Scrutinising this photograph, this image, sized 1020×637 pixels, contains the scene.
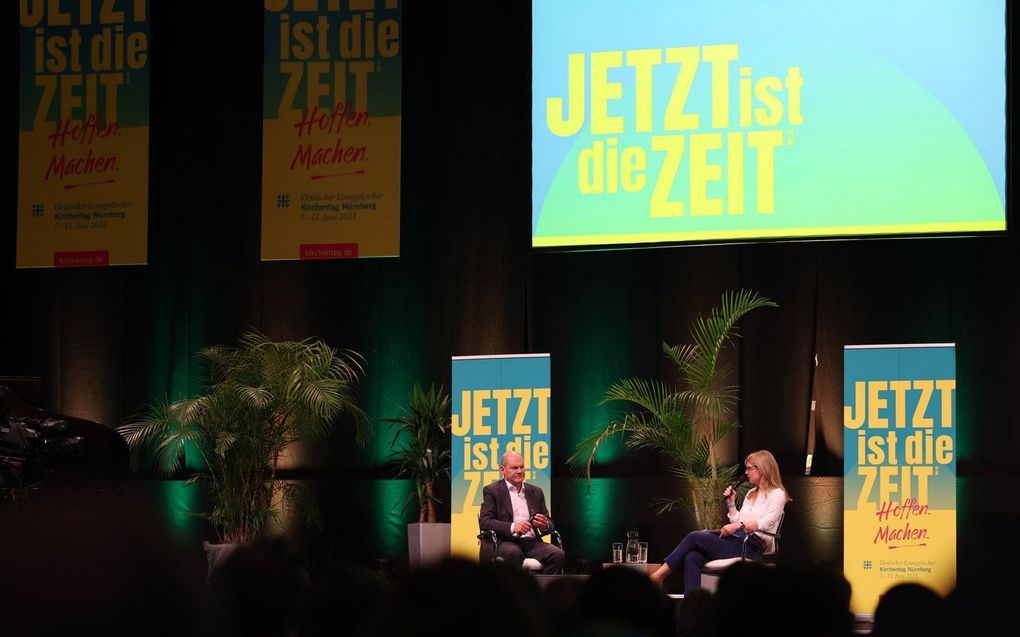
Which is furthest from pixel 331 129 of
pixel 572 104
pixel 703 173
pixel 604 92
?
pixel 703 173

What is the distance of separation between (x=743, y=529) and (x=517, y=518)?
1.24m

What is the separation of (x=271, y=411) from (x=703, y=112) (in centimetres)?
Result: 318

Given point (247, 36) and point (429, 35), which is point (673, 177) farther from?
point (247, 36)

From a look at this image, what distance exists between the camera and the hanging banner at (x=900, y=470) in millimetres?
6730

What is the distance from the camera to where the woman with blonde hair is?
635 cm

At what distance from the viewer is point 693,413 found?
25.4ft

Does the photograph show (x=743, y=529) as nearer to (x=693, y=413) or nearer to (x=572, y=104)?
(x=693, y=413)

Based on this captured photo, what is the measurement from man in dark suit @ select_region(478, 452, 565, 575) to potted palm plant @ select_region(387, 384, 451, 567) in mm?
751

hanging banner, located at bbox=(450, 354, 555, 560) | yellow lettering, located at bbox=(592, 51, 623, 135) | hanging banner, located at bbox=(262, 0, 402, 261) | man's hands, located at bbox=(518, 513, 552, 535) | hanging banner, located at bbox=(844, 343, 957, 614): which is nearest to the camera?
man's hands, located at bbox=(518, 513, 552, 535)

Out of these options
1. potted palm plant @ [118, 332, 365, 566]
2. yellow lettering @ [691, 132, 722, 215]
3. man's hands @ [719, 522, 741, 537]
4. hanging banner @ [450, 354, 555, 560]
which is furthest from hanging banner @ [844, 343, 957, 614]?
potted palm plant @ [118, 332, 365, 566]

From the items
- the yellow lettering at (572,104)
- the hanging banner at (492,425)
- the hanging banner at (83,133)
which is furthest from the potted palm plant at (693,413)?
the hanging banner at (83,133)

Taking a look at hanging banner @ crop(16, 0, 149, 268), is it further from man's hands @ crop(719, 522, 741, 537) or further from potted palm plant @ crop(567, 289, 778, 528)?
man's hands @ crop(719, 522, 741, 537)

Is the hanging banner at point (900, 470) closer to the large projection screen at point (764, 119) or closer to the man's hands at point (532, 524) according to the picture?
the large projection screen at point (764, 119)

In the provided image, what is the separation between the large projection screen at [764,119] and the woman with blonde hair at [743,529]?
1565 millimetres
